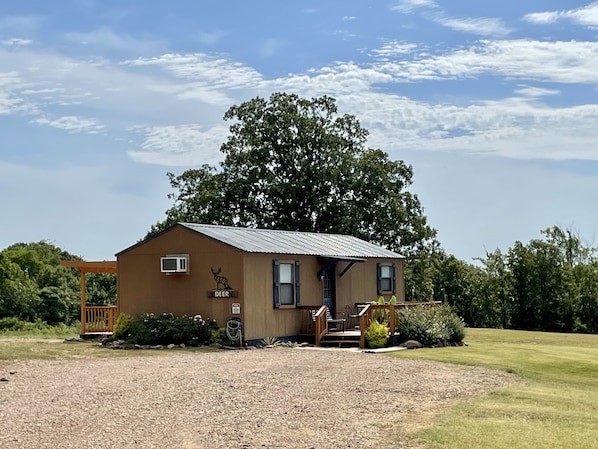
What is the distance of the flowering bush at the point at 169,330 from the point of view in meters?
21.0

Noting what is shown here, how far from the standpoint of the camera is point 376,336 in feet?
67.9

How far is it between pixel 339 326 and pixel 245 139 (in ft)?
57.5

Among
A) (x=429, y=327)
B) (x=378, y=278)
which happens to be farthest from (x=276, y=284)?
(x=378, y=278)

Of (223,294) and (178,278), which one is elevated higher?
(178,278)

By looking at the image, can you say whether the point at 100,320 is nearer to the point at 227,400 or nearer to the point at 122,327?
the point at 122,327

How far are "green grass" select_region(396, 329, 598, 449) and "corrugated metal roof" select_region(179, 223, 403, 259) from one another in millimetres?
5088

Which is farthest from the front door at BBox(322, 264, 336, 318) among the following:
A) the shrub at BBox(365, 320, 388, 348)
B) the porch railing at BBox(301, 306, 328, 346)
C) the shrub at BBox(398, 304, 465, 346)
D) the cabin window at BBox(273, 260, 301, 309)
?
the shrub at BBox(365, 320, 388, 348)

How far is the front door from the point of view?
80.6ft

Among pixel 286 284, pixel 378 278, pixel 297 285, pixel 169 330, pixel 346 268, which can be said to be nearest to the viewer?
pixel 169 330

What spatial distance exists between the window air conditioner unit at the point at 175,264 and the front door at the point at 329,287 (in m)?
4.33

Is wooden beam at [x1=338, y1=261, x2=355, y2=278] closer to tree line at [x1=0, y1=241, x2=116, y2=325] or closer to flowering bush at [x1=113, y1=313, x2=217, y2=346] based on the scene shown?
flowering bush at [x1=113, y1=313, x2=217, y2=346]

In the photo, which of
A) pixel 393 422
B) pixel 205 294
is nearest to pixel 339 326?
pixel 205 294

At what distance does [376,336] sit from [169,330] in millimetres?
5044

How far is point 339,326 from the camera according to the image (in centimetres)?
2422
